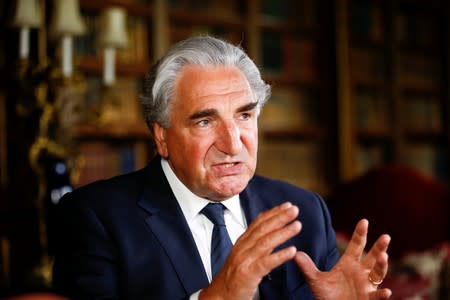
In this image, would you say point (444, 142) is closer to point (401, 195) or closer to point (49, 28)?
point (401, 195)

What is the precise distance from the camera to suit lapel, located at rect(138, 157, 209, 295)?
61.9 inches

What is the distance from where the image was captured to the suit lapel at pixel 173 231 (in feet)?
5.16

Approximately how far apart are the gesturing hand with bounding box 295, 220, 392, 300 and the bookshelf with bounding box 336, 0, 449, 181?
10.8 ft

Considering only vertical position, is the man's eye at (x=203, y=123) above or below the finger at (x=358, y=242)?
above

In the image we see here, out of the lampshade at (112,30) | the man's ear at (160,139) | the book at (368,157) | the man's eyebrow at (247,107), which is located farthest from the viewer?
the book at (368,157)

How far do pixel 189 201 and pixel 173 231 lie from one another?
10cm

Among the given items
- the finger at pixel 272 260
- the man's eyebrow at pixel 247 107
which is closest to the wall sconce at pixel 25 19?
the man's eyebrow at pixel 247 107

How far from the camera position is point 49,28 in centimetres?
319

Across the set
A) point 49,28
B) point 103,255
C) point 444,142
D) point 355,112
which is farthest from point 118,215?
point 444,142

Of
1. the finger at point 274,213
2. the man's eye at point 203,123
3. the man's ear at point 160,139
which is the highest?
the man's eye at point 203,123

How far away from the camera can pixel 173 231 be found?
5.30ft

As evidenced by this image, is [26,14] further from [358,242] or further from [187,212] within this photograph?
[358,242]

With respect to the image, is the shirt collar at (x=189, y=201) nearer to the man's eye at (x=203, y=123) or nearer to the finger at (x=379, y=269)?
the man's eye at (x=203, y=123)

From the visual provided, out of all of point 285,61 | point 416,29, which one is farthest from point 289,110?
point 416,29
